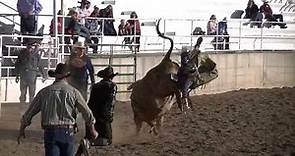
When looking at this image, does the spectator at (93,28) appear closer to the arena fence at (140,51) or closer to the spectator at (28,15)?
the arena fence at (140,51)

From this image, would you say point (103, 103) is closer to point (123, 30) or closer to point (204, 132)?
point (204, 132)

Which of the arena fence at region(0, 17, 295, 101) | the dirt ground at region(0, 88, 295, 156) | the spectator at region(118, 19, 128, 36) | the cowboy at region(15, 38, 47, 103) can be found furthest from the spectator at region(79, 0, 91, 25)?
the cowboy at region(15, 38, 47, 103)

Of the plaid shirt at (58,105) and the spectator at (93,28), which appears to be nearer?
the plaid shirt at (58,105)

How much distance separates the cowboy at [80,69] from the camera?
13.6m

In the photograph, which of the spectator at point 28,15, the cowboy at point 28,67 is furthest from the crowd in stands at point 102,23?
the cowboy at point 28,67

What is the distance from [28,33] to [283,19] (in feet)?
51.6

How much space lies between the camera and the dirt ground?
12.2m

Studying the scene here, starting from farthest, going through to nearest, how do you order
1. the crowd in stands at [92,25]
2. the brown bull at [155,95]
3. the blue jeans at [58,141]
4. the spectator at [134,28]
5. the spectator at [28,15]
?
the spectator at [134,28] < the crowd in stands at [92,25] < the spectator at [28,15] < the brown bull at [155,95] < the blue jeans at [58,141]

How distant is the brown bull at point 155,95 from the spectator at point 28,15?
16.2 ft

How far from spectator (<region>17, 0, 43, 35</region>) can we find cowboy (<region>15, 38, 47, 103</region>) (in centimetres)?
209

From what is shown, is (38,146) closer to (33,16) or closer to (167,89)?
(167,89)

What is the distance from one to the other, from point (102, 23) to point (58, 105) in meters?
13.2

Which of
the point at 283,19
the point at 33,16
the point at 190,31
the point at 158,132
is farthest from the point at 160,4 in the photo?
the point at 158,132

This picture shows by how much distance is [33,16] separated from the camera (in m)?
18.1
